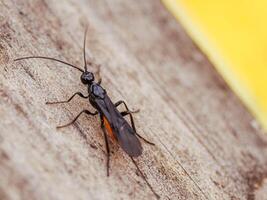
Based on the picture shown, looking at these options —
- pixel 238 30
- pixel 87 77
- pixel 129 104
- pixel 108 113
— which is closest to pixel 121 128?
pixel 108 113

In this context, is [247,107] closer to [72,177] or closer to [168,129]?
[168,129]

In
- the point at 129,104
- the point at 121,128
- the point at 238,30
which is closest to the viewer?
the point at 121,128

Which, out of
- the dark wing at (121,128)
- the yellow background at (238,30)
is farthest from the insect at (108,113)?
the yellow background at (238,30)

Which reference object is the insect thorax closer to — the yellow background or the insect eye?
the insect eye

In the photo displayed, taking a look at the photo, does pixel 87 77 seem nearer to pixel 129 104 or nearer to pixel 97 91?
pixel 97 91

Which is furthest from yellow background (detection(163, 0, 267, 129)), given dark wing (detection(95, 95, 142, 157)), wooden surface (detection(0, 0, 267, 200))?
dark wing (detection(95, 95, 142, 157))

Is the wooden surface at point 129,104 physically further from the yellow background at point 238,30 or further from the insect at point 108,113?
the yellow background at point 238,30
